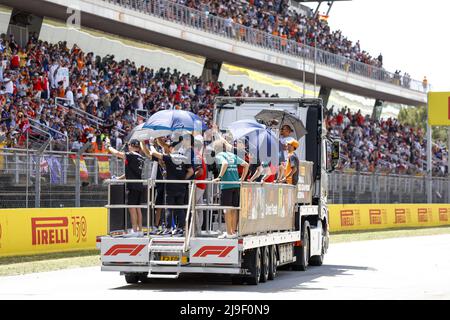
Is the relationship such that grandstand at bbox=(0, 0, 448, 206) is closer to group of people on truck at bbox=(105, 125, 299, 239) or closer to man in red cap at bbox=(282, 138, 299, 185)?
man in red cap at bbox=(282, 138, 299, 185)

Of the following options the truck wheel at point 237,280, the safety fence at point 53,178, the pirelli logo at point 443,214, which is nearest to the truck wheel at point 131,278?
the truck wheel at point 237,280

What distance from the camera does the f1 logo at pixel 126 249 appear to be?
16062mm

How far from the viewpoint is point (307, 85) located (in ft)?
214

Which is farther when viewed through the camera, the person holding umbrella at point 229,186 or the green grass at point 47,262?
the green grass at point 47,262

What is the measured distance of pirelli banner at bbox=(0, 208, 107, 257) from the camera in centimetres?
2152

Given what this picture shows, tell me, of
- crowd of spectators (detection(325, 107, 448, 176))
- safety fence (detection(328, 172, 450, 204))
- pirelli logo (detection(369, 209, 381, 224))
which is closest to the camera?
safety fence (detection(328, 172, 450, 204))

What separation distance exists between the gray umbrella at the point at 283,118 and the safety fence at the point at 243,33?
1120 cm

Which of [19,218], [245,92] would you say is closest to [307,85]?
[245,92]

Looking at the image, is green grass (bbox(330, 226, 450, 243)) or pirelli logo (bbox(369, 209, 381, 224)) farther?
pirelli logo (bbox(369, 209, 381, 224))

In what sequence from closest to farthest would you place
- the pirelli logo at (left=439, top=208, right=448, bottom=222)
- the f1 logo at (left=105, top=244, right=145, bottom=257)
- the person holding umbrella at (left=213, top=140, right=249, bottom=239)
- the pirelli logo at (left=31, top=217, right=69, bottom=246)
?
the f1 logo at (left=105, top=244, right=145, bottom=257) < the person holding umbrella at (left=213, top=140, right=249, bottom=239) < the pirelli logo at (left=31, top=217, right=69, bottom=246) < the pirelli logo at (left=439, top=208, right=448, bottom=222)

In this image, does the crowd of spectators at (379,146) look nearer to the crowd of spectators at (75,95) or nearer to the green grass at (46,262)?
the crowd of spectators at (75,95)

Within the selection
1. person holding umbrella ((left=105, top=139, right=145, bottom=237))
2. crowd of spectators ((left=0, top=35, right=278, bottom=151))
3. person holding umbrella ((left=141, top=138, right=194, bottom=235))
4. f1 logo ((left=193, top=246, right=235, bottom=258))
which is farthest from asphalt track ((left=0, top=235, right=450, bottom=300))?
crowd of spectators ((left=0, top=35, right=278, bottom=151))

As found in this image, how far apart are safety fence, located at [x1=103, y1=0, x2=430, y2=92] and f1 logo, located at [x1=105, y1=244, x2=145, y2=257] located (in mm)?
18019
